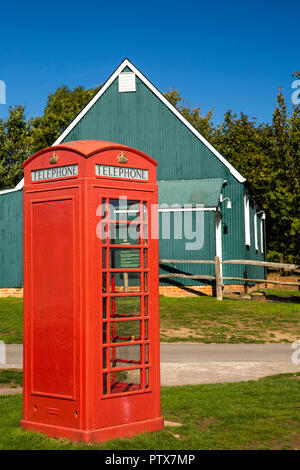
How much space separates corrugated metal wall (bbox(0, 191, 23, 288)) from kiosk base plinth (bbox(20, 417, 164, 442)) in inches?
827

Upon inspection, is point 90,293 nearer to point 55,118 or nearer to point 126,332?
point 126,332

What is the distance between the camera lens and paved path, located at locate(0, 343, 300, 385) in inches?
471

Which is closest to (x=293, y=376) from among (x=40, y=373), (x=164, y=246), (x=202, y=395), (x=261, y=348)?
(x=202, y=395)

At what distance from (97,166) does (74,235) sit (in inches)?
29.4

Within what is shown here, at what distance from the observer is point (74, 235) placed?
6934 mm

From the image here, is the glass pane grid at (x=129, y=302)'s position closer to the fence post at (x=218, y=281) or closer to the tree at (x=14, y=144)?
the fence post at (x=218, y=281)

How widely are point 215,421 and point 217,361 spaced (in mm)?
5780

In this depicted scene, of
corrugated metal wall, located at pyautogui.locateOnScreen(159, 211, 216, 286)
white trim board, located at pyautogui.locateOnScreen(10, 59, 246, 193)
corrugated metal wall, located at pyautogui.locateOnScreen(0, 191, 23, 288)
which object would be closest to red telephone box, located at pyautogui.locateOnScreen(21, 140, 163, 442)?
corrugated metal wall, located at pyautogui.locateOnScreen(159, 211, 216, 286)

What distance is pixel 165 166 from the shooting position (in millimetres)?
27953

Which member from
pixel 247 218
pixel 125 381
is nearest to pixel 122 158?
pixel 125 381

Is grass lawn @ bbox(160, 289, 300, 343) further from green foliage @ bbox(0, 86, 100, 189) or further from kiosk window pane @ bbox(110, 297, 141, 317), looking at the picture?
green foliage @ bbox(0, 86, 100, 189)

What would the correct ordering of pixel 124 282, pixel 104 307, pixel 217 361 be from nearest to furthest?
pixel 104 307 → pixel 124 282 → pixel 217 361

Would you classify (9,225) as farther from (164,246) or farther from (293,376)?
(293,376)

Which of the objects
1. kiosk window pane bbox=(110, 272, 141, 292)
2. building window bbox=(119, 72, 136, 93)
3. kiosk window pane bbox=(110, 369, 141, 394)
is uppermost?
building window bbox=(119, 72, 136, 93)
